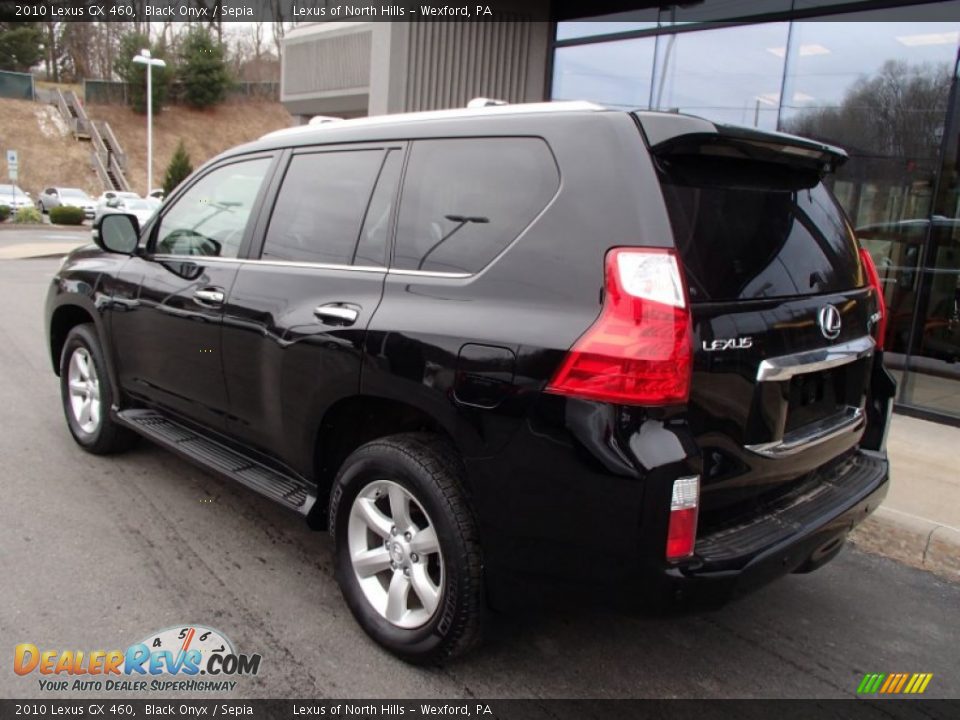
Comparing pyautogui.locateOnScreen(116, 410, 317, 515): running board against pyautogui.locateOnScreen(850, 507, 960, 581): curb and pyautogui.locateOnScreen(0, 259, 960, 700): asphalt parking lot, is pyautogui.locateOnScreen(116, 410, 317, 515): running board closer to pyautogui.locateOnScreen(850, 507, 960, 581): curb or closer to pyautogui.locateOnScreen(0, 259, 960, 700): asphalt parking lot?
pyautogui.locateOnScreen(0, 259, 960, 700): asphalt parking lot

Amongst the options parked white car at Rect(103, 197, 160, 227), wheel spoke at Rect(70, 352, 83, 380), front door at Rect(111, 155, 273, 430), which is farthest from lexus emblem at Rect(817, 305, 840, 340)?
parked white car at Rect(103, 197, 160, 227)

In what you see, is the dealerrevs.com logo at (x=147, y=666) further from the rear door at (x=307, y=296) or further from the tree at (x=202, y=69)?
the tree at (x=202, y=69)

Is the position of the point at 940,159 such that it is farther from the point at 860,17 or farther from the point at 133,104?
the point at 133,104

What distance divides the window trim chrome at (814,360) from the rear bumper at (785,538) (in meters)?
0.44

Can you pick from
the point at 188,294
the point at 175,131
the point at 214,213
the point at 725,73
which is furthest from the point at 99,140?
the point at 188,294

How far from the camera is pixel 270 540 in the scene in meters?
3.66

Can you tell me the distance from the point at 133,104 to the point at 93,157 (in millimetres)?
6853

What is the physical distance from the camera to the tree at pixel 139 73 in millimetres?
52750

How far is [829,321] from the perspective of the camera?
264 centimetres

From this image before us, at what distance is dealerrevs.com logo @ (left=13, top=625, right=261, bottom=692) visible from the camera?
2598mm

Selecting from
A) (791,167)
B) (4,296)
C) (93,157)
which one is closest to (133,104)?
(93,157)

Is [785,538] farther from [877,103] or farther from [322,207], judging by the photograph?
[877,103]

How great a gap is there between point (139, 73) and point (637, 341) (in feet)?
196

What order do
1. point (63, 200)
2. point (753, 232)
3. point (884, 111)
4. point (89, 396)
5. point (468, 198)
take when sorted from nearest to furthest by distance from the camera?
point (753, 232)
point (468, 198)
point (89, 396)
point (884, 111)
point (63, 200)
